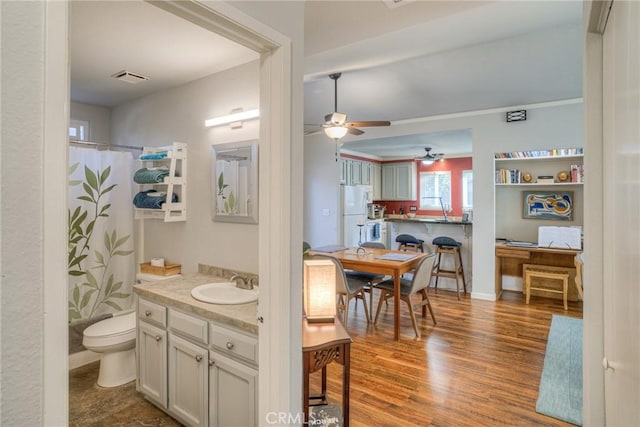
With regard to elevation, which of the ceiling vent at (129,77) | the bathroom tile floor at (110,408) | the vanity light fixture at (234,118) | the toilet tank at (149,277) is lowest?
the bathroom tile floor at (110,408)

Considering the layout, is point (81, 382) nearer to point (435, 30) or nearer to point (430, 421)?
point (430, 421)

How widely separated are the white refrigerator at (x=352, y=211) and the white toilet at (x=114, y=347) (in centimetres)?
395

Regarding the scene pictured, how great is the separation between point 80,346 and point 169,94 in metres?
2.33

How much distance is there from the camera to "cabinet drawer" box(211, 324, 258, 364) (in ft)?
5.45

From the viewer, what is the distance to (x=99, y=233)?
119 inches

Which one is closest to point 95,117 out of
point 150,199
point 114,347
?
point 150,199

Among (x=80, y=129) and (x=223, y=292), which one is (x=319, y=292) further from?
(x=80, y=129)

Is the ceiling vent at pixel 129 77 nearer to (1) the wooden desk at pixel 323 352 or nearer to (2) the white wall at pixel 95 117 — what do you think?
(2) the white wall at pixel 95 117

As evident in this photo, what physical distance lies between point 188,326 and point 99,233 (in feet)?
5.53

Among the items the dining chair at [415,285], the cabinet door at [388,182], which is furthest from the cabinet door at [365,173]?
the dining chair at [415,285]

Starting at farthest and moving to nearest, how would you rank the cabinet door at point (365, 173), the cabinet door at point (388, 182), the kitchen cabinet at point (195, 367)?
the cabinet door at point (388, 182) < the cabinet door at point (365, 173) < the kitchen cabinet at point (195, 367)

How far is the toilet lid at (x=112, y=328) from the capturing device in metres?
2.44

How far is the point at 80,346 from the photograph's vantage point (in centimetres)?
290

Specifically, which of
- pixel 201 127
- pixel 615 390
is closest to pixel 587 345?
pixel 615 390
